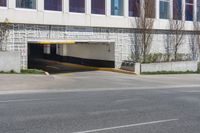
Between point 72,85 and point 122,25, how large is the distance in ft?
41.3

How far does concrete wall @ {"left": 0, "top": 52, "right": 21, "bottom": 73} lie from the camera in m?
25.2

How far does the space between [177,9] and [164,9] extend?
160 centimetres

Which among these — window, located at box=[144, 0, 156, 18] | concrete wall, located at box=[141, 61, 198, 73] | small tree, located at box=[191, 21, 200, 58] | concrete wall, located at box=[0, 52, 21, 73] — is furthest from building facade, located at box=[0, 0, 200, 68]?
concrete wall, located at box=[141, 61, 198, 73]

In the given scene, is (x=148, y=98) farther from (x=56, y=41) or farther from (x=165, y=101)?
(x=56, y=41)

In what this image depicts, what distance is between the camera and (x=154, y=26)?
35.9 m

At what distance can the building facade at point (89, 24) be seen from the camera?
89.6 ft

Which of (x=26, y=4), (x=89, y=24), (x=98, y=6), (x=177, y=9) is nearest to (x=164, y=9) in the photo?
(x=177, y=9)

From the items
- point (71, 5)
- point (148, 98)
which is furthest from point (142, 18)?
point (148, 98)

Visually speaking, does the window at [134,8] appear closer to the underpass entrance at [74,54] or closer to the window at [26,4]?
the underpass entrance at [74,54]

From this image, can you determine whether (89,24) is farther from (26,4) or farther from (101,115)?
(101,115)

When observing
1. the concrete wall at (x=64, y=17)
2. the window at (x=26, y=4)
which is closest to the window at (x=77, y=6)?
the concrete wall at (x=64, y=17)

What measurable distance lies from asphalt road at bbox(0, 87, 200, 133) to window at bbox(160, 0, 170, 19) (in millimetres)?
22753

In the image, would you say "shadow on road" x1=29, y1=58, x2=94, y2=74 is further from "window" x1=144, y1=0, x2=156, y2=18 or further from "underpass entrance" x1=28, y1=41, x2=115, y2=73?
"window" x1=144, y1=0, x2=156, y2=18

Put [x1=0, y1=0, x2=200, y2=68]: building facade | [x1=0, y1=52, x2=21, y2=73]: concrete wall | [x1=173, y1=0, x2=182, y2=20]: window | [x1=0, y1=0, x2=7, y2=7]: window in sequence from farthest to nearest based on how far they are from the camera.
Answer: [x1=173, y1=0, x2=182, y2=20]: window < [x1=0, y1=0, x2=200, y2=68]: building facade < [x1=0, y1=0, x2=7, y2=7]: window < [x1=0, y1=52, x2=21, y2=73]: concrete wall
